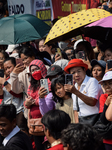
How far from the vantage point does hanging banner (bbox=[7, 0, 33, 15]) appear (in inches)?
344

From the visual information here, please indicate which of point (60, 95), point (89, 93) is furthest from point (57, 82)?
point (89, 93)

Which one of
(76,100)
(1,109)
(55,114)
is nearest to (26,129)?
(76,100)

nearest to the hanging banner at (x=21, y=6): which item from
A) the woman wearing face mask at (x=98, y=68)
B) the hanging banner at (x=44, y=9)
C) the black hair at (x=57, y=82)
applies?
the hanging banner at (x=44, y=9)

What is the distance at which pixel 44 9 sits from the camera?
862 centimetres

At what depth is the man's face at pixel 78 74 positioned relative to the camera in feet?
15.3

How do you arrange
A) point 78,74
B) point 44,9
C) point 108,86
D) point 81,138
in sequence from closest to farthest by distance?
point 81,138 → point 108,86 → point 78,74 → point 44,9

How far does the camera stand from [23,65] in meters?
6.21

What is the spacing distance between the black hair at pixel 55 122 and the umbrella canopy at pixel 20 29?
342cm

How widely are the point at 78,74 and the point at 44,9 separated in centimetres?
446

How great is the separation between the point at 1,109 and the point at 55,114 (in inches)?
37.2

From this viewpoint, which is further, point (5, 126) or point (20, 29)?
point (20, 29)

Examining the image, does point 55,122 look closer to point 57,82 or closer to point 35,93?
point 57,82

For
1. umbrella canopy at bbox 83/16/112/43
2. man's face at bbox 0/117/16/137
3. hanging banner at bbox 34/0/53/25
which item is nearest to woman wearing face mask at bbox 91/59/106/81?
umbrella canopy at bbox 83/16/112/43

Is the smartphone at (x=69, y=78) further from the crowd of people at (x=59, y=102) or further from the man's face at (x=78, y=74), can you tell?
the man's face at (x=78, y=74)
